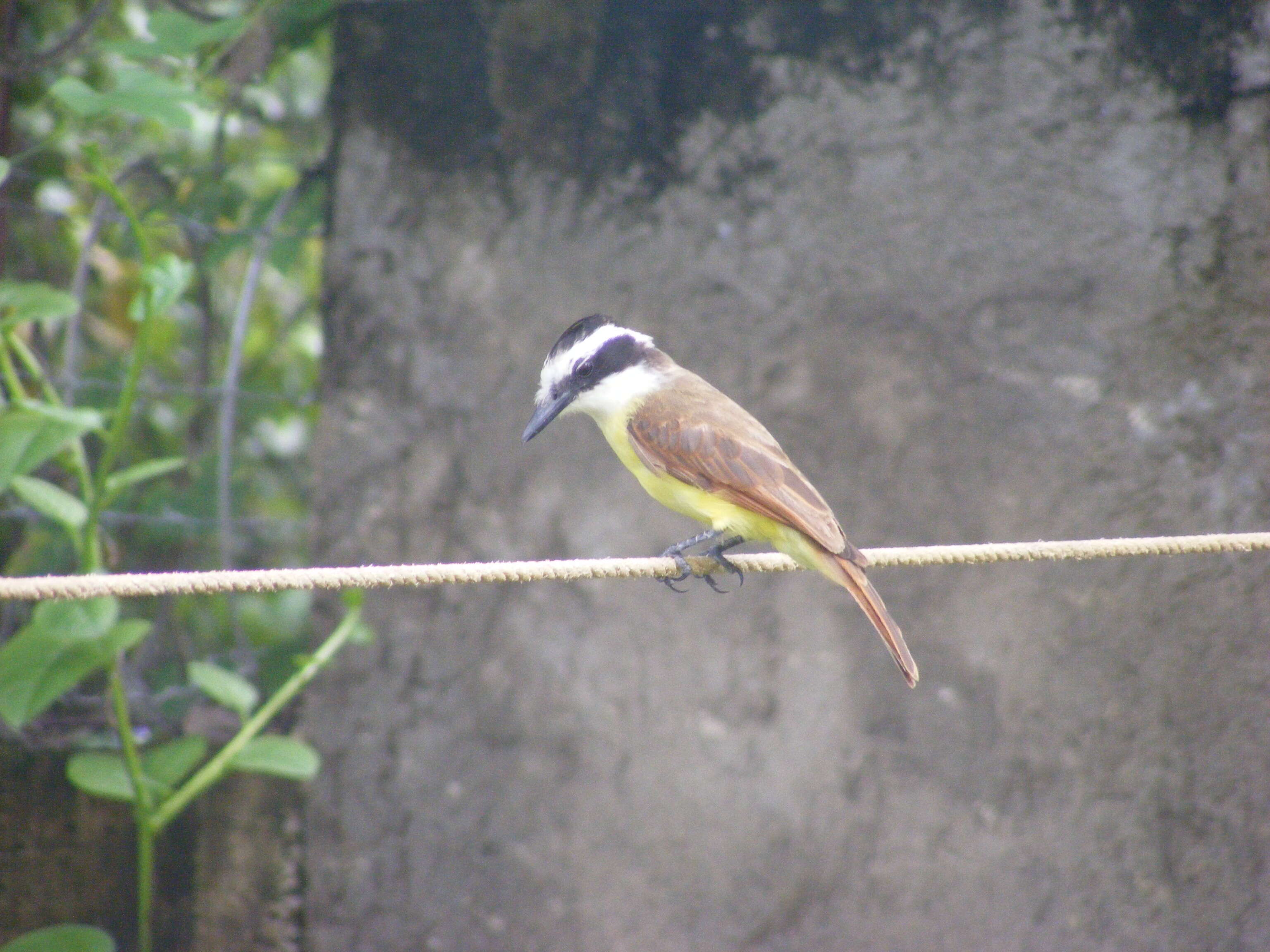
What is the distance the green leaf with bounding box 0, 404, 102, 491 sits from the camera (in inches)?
96.3

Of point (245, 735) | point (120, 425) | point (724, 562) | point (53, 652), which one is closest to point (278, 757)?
point (245, 735)

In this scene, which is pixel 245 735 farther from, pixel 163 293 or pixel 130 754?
pixel 163 293

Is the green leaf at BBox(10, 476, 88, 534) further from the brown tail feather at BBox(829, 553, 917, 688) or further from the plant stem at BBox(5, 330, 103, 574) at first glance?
the brown tail feather at BBox(829, 553, 917, 688)

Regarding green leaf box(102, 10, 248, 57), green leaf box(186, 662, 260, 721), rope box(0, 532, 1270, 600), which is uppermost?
green leaf box(102, 10, 248, 57)

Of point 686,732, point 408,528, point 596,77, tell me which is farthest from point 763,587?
point 596,77

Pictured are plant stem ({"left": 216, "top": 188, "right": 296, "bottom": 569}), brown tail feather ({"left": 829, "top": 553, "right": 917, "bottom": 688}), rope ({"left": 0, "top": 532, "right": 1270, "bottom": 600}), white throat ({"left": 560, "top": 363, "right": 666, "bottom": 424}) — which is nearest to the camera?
rope ({"left": 0, "top": 532, "right": 1270, "bottom": 600})

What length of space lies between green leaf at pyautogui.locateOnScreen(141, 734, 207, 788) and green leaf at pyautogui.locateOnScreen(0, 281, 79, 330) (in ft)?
3.50

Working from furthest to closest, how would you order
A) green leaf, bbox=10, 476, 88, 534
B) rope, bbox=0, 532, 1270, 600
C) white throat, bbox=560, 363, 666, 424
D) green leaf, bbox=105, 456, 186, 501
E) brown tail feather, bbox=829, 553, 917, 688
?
white throat, bbox=560, 363, 666, 424
green leaf, bbox=105, 456, 186, 501
green leaf, bbox=10, 476, 88, 534
brown tail feather, bbox=829, 553, 917, 688
rope, bbox=0, 532, 1270, 600

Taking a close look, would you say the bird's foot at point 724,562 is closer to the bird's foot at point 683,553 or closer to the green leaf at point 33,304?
the bird's foot at point 683,553

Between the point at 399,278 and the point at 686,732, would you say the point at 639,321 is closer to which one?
the point at 399,278

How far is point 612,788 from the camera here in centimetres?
323

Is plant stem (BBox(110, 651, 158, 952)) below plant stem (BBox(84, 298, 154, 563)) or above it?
below

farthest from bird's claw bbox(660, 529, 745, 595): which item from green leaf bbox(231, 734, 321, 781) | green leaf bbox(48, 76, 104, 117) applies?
green leaf bbox(48, 76, 104, 117)

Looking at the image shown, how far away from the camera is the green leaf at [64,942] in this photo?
99.3 inches
